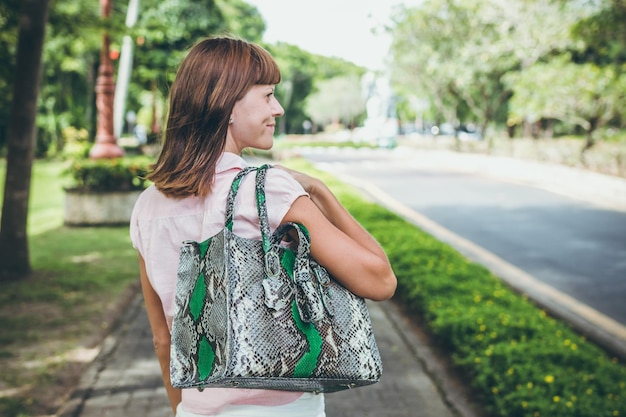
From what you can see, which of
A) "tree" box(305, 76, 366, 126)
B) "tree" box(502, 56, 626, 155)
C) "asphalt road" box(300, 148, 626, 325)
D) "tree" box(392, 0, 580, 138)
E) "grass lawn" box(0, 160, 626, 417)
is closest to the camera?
"grass lawn" box(0, 160, 626, 417)

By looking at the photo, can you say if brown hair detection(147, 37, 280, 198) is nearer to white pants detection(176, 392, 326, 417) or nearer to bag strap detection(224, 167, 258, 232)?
bag strap detection(224, 167, 258, 232)

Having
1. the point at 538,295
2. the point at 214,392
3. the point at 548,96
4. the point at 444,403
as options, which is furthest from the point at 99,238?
the point at 548,96

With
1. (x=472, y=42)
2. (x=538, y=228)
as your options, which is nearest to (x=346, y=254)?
(x=538, y=228)

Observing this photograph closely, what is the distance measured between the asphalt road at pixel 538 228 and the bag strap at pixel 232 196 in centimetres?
519

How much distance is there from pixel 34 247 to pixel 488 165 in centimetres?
1715

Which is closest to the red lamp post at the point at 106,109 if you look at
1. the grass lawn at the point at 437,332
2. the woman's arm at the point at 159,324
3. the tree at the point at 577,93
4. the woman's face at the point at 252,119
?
the grass lawn at the point at 437,332

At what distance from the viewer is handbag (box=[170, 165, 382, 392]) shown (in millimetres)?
1197

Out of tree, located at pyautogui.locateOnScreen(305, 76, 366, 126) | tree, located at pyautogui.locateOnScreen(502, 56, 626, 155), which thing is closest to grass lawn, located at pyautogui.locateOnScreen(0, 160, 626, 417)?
tree, located at pyautogui.locateOnScreen(502, 56, 626, 155)

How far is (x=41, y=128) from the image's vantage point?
28984 mm

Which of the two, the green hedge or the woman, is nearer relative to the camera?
the woman

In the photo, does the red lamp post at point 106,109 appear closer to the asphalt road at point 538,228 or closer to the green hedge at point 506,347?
the asphalt road at point 538,228

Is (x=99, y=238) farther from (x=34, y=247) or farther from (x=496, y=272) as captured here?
(x=496, y=272)

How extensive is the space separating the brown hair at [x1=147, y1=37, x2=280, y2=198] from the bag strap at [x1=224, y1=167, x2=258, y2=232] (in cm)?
9

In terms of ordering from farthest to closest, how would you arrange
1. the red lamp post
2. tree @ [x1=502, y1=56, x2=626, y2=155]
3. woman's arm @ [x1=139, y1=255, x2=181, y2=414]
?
1. tree @ [x1=502, y1=56, x2=626, y2=155]
2. the red lamp post
3. woman's arm @ [x1=139, y1=255, x2=181, y2=414]
